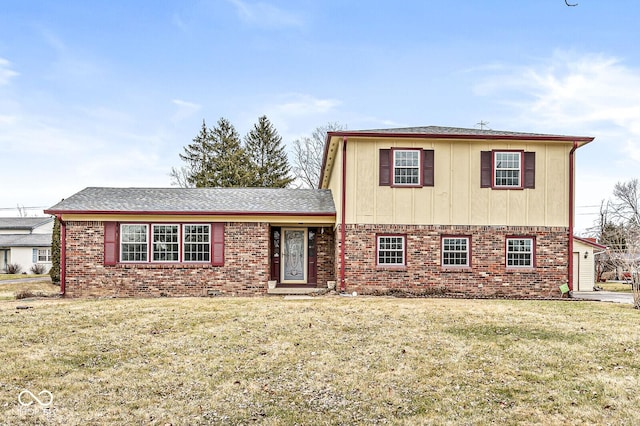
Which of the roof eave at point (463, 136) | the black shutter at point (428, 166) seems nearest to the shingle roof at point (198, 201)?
the roof eave at point (463, 136)

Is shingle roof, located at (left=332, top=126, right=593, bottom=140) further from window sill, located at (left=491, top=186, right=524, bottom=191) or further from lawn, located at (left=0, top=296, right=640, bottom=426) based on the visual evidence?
lawn, located at (left=0, top=296, right=640, bottom=426)

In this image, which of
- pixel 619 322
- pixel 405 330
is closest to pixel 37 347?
pixel 405 330

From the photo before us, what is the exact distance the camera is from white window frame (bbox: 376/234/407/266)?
15.8 meters

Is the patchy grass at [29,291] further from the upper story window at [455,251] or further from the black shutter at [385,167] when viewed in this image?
the upper story window at [455,251]

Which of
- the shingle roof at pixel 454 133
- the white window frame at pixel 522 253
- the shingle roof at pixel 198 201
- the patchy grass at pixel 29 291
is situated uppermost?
the shingle roof at pixel 454 133

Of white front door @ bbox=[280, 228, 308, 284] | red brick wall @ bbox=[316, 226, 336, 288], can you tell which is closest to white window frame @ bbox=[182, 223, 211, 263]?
white front door @ bbox=[280, 228, 308, 284]

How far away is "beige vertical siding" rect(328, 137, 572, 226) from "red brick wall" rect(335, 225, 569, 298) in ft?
0.92

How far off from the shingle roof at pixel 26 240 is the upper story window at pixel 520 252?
29.9m

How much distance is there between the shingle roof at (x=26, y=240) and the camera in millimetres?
33844

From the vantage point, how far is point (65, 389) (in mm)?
6801

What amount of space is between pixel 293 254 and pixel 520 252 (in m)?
7.52

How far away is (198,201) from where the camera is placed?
17297 millimetres

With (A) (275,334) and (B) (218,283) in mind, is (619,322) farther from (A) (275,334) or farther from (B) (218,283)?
(B) (218,283)

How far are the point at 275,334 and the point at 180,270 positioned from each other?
7482 millimetres
